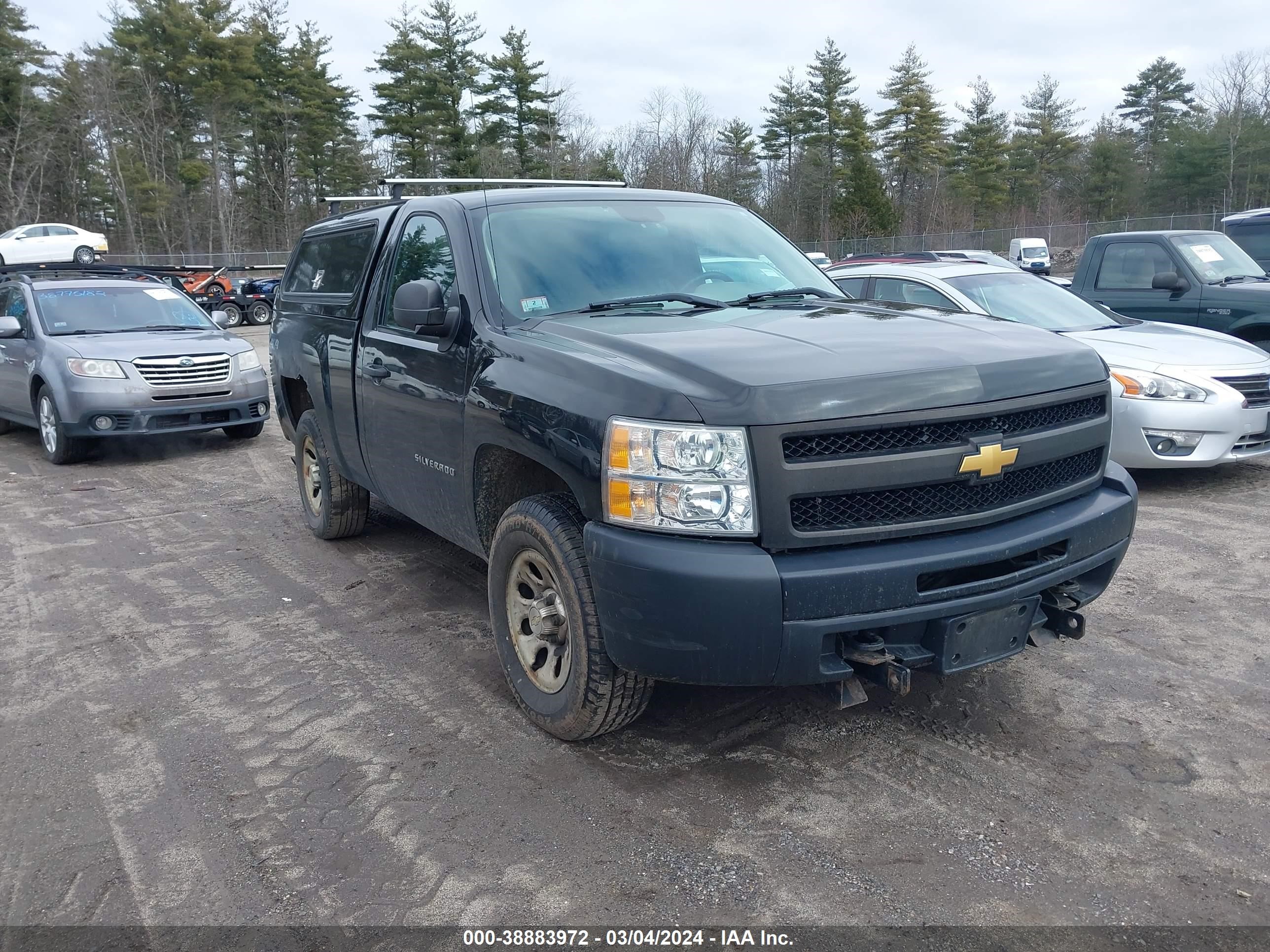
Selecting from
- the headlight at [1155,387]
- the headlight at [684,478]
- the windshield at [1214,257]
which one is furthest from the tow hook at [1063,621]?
the windshield at [1214,257]

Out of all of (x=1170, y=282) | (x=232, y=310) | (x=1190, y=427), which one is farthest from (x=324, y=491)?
(x=232, y=310)

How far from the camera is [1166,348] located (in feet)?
24.1

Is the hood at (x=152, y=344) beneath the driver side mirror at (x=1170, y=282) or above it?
beneath

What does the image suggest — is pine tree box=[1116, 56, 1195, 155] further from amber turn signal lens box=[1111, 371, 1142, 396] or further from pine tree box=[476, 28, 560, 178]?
amber turn signal lens box=[1111, 371, 1142, 396]

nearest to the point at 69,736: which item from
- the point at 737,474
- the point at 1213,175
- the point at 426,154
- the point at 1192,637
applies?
the point at 737,474

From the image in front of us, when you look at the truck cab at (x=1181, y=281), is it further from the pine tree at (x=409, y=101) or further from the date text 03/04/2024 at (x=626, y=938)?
the pine tree at (x=409, y=101)

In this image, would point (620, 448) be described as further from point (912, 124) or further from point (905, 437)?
point (912, 124)

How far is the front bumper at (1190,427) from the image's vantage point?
22.7 feet

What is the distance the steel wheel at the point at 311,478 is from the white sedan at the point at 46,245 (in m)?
26.6

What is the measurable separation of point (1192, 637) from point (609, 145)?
5432 centimetres

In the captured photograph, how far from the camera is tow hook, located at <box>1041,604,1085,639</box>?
3434 millimetres

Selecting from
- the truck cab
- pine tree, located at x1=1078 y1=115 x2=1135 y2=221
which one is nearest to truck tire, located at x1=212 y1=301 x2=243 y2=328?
the truck cab

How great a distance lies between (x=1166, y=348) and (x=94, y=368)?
9.18m

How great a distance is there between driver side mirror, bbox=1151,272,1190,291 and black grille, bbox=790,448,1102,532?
23.2 ft
